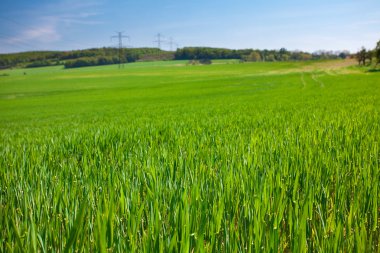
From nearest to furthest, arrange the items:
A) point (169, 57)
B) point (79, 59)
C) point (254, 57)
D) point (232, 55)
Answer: point (79, 59) → point (254, 57) → point (232, 55) → point (169, 57)

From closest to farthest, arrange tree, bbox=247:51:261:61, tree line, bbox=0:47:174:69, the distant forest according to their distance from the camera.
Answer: tree line, bbox=0:47:174:69
the distant forest
tree, bbox=247:51:261:61

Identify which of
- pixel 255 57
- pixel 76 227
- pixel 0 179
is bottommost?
pixel 0 179

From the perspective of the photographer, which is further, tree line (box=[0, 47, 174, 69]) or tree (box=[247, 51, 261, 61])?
tree (box=[247, 51, 261, 61])

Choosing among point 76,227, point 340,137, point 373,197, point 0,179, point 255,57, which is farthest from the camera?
point 255,57

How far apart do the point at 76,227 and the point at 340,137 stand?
13.3 ft

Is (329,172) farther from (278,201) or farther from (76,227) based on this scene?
(76,227)

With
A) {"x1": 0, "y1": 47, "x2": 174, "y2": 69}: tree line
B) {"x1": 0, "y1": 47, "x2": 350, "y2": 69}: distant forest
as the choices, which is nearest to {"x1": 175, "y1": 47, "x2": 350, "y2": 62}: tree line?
{"x1": 0, "y1": 47, "x2": 350, "y2": 69}: distant forest

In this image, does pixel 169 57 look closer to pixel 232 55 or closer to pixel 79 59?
pixel 232 55

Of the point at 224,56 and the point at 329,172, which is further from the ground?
the point at 224,56

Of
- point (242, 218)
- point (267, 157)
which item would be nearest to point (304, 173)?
point (267, 157)

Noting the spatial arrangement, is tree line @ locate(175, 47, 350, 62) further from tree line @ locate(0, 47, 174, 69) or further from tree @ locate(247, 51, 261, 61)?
tree line @ locate(0, 47, 174, 69)

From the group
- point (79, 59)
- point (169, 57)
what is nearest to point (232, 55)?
point (169, 57)

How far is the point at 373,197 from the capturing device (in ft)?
6.10

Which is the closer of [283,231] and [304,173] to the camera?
[283,231]
